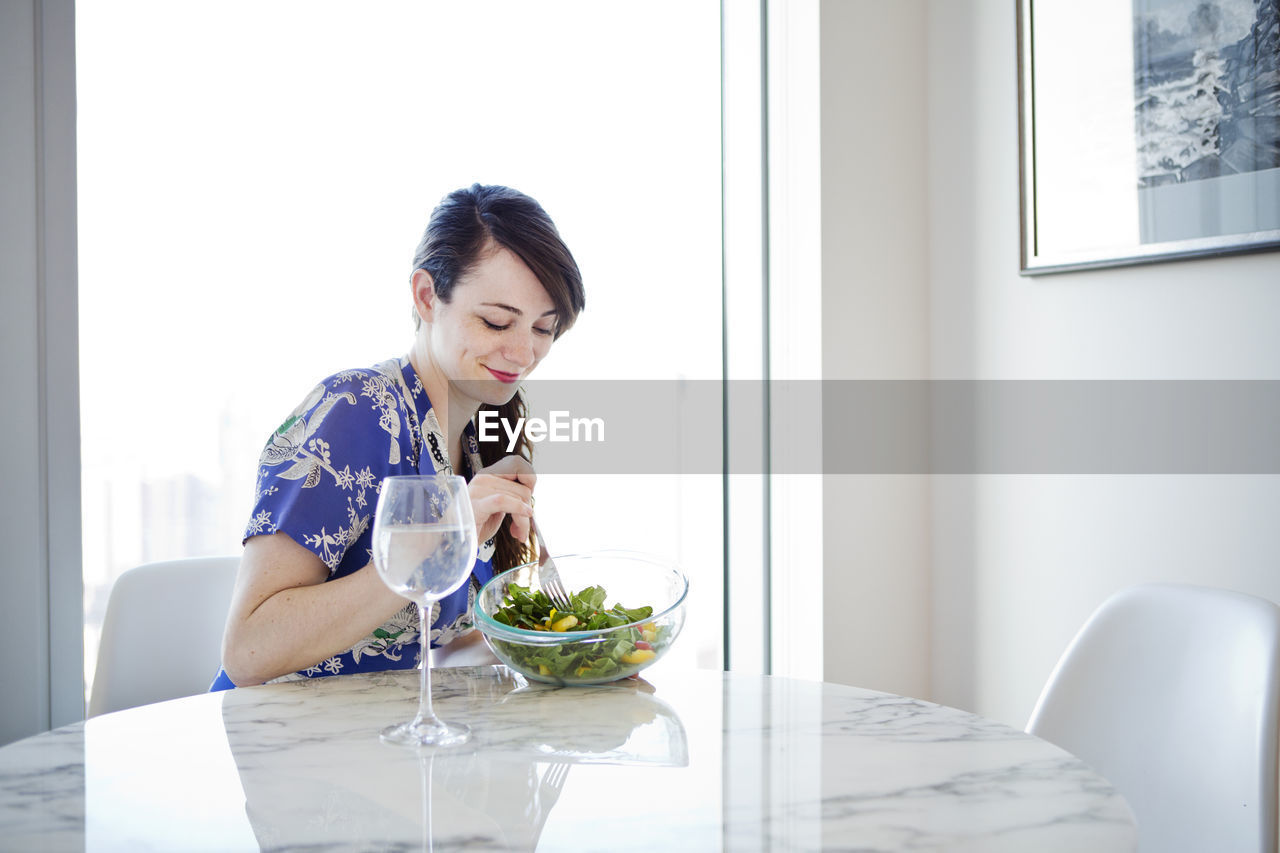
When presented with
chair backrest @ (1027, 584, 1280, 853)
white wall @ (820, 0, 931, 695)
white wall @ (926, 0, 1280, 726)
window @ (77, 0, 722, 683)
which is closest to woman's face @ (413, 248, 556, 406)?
window @ (77, 0, 722, 683)

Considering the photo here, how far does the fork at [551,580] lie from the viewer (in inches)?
45.0

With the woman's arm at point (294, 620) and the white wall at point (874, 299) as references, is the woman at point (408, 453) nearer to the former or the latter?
the woman's arm at point (294, 620)

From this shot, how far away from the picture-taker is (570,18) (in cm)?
234

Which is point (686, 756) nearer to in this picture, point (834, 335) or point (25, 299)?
point (25, 299)

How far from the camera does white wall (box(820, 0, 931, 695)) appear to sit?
7.93ft

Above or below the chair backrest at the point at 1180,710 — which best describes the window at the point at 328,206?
above

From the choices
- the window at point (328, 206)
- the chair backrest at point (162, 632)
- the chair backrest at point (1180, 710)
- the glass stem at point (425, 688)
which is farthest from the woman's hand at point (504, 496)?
the window at point (328, 206)

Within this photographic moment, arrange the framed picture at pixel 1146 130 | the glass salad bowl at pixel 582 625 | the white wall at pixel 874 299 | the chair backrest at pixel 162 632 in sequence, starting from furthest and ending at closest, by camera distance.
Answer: the white wall at pixel 874 299
the framed picture at pixel 1146 130
the chair backrest at pixel 162 632
the glass salad bowl at pixel 582 625

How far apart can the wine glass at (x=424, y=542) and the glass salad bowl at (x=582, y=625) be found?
17 centimetres

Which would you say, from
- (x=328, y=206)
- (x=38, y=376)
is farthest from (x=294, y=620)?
(x=328, y=206)

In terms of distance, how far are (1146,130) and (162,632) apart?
2.03 meters

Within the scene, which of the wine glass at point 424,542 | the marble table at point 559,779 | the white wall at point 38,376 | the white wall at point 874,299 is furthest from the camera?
the white wall at point 874,299

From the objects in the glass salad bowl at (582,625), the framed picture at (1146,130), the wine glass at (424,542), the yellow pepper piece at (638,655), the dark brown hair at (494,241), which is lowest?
the yellow pepper piece at (638,655)

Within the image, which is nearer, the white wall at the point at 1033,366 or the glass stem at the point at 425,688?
the glass stem at the point at 425,688
